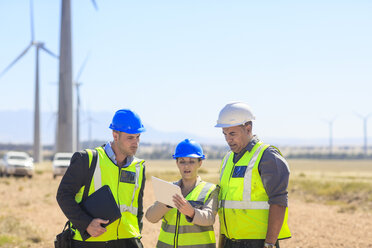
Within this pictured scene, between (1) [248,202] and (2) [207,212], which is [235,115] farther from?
(2) [207,212]

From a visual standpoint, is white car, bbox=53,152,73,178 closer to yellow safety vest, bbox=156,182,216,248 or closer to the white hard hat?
yellow safety vest, bbox=156,182,216,248

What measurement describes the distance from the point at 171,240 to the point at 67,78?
34.1 metres

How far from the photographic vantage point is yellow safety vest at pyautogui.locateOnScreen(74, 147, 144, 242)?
411 centimetres

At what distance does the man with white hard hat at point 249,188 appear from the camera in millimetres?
4117

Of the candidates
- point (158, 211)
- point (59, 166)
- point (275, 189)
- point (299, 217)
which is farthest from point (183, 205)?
point (59, 166)

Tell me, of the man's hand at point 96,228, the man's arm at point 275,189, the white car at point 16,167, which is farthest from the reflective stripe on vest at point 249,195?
the white car at point 16,167

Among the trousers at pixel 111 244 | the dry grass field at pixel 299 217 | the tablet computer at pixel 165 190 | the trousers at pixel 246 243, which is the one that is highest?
Answer: the tablet computer at pixel 165 190

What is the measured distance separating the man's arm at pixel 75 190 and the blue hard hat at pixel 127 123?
0.37m

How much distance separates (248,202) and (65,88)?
3473 centimetres

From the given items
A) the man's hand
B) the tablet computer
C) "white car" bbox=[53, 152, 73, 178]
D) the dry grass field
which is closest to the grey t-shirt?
the tablet computer

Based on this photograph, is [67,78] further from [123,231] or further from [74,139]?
[123,231]

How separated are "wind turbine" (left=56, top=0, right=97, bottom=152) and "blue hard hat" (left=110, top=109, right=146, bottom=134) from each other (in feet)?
110

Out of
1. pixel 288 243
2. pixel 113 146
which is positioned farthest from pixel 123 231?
pixel 288 243

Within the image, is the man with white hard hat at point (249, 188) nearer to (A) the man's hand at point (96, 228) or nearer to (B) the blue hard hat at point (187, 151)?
(B) the blue hard hat at point (187, 151)
